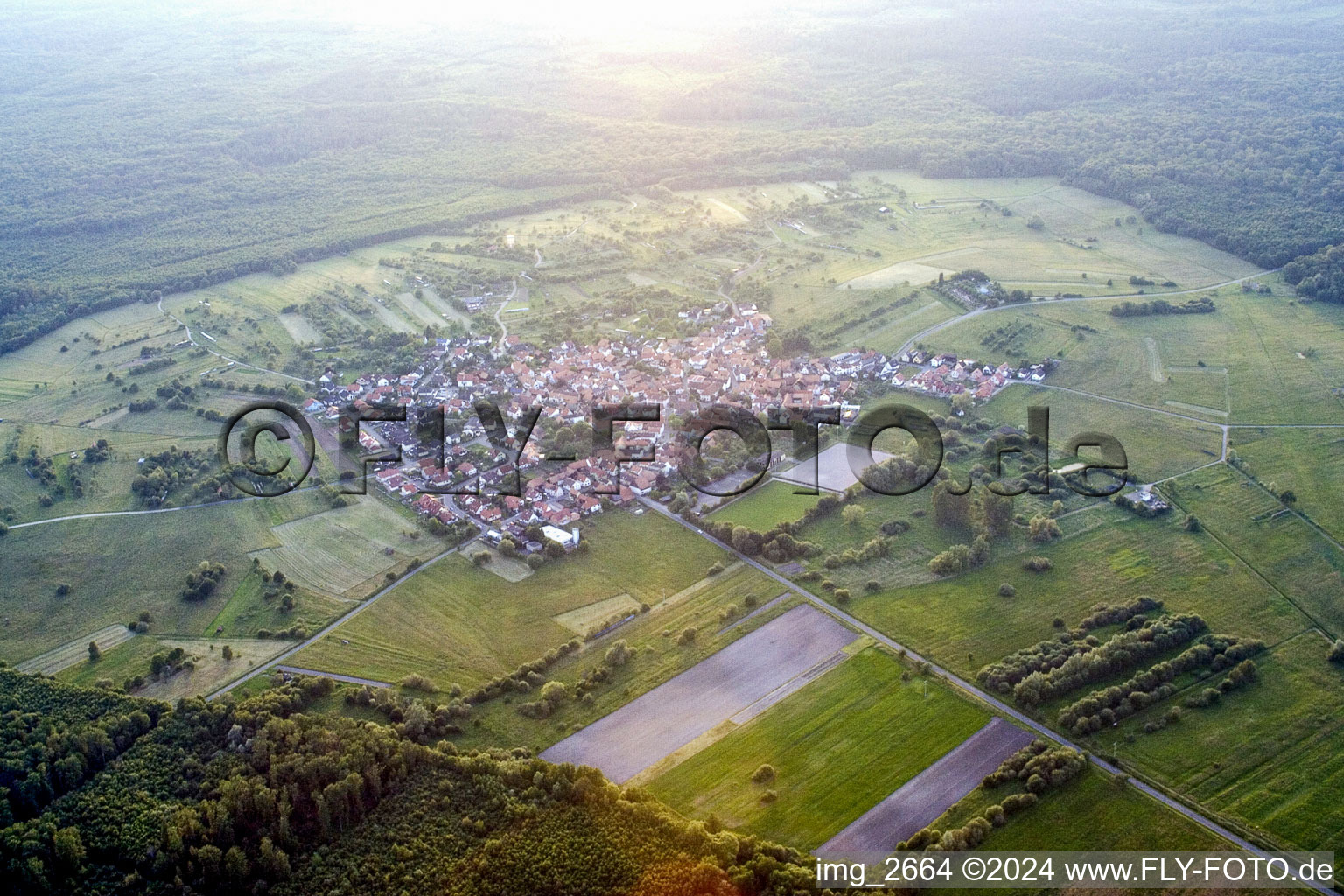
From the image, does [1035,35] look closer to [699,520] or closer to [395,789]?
[699,520]

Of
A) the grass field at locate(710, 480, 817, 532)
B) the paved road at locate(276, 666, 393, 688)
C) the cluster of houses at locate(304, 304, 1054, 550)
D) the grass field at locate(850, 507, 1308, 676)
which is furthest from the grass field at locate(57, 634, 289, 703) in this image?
the grass field at locate(850, 507, 1308, 676)

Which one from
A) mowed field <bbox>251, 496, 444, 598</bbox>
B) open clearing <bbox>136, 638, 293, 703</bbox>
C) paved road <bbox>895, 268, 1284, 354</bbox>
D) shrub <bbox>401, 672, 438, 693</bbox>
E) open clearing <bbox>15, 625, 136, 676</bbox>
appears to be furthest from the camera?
paved road <bbox>895, 268, 1284, 354</bbox>

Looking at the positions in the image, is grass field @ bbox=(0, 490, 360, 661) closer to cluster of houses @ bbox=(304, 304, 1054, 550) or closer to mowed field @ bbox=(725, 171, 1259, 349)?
cluster of houses @ bbox=(304, 304, 1054, 550)

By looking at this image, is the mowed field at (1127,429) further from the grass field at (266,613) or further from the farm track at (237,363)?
the farm track at (237,363)

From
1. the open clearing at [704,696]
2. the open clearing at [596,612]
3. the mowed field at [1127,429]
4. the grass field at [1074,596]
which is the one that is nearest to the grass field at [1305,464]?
the mowed field at [1127,429]

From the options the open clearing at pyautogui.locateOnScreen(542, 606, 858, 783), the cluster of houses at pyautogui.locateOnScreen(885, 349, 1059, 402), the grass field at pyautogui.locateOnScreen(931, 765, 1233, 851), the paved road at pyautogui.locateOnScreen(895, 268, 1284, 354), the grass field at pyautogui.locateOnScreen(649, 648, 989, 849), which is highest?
the paved road at pyautogui.locateOnScreen(895, 268, 1284, 354)

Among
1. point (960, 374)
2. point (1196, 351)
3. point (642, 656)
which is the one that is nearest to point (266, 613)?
point (642, 656)
